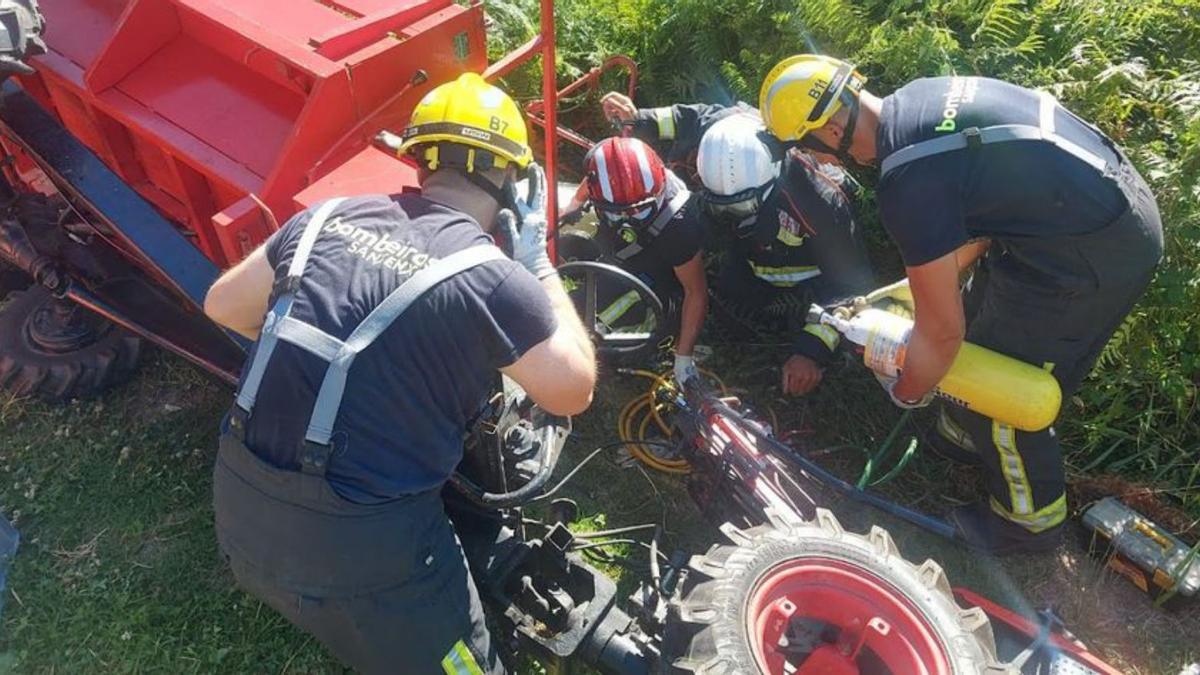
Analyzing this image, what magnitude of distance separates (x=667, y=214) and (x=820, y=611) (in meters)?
2.17

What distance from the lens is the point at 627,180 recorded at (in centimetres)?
412

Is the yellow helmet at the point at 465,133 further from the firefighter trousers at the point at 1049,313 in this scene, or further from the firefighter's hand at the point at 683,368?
the firefighter trousers at the point at 1049,313

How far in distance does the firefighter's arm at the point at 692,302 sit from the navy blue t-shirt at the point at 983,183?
126 cm

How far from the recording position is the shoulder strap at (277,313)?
238 centimetres

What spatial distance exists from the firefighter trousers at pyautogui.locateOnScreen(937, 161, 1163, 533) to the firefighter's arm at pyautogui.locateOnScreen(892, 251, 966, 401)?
35 centimetres

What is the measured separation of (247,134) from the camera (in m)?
3.74

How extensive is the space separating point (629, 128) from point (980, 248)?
216 cm

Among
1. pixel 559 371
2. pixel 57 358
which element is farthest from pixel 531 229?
pixel 57 358

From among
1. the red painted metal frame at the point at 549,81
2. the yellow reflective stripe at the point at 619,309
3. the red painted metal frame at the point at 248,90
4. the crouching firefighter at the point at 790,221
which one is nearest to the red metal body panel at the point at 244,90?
the red painted metal frame at the point at 248,90

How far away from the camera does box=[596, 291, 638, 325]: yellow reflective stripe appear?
4.33 metres

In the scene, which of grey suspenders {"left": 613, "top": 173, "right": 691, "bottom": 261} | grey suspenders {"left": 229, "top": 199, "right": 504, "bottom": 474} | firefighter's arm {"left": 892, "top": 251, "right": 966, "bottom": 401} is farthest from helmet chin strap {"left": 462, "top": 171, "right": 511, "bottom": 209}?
firefighter's arm {"left": 892, "top": 251, "right": 966, "bottom": 401}

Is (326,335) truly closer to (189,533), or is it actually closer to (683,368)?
(189,533)

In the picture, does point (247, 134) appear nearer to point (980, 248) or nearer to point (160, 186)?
point (160, 186)

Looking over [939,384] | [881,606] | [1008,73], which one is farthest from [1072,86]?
[881,606]
